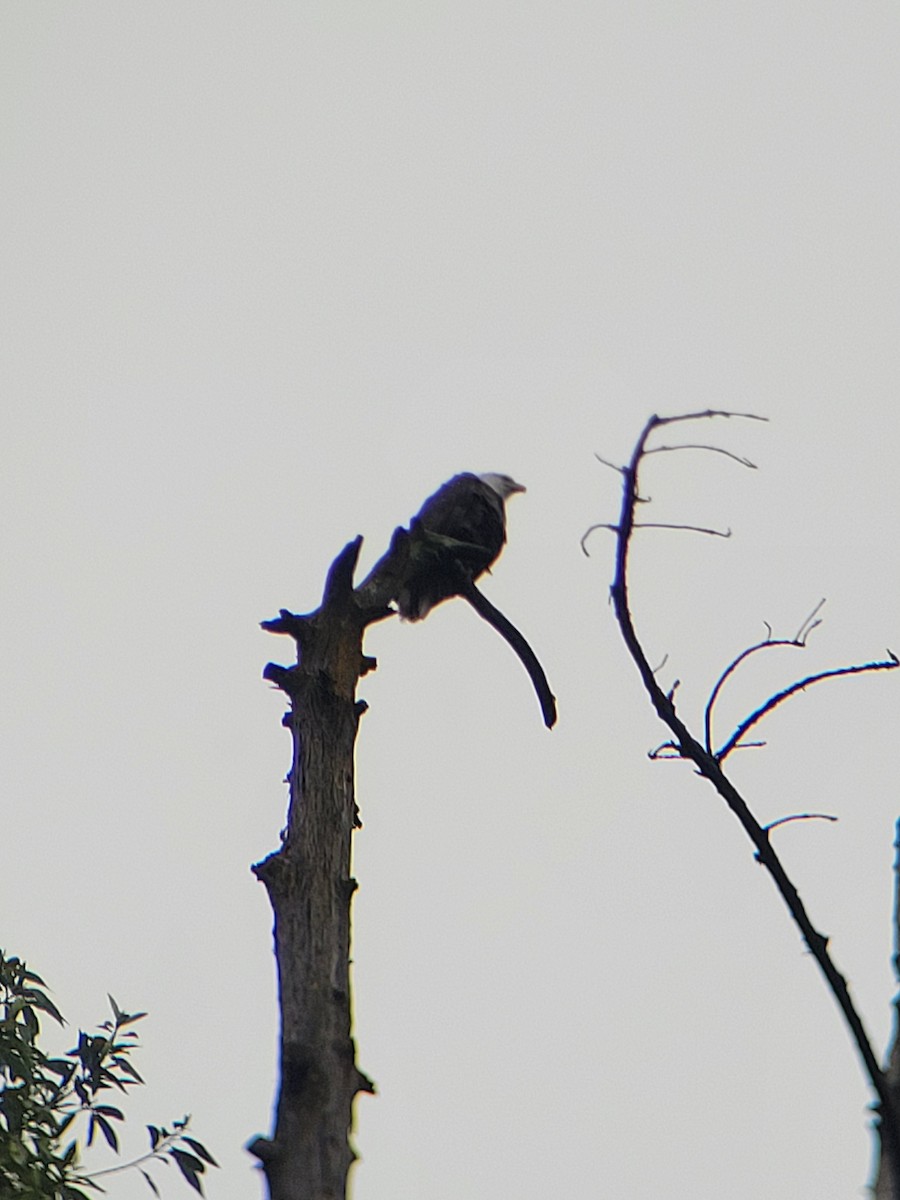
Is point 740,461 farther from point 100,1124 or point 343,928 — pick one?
point 100,1124

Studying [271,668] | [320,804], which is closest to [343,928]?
[320,804]

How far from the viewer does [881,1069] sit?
160cm

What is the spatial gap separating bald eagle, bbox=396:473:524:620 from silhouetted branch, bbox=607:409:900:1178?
58.4 inches

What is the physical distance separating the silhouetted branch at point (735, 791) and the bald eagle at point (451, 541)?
4.87ft

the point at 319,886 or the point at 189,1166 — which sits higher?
the point at 319,886

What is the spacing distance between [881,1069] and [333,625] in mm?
1765

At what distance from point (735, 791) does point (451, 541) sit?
6.56ft

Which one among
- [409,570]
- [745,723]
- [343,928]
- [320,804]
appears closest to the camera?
[745,723]

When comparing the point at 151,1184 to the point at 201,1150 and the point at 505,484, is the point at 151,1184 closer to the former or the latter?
the point at 201,1150

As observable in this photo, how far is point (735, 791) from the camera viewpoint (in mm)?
1817

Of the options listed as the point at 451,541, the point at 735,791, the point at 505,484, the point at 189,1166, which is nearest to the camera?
the point at 735,791

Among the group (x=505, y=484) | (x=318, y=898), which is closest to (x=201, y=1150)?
(x=318, y=898)

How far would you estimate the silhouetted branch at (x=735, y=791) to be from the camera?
1.57 m

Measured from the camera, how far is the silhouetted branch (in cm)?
157
